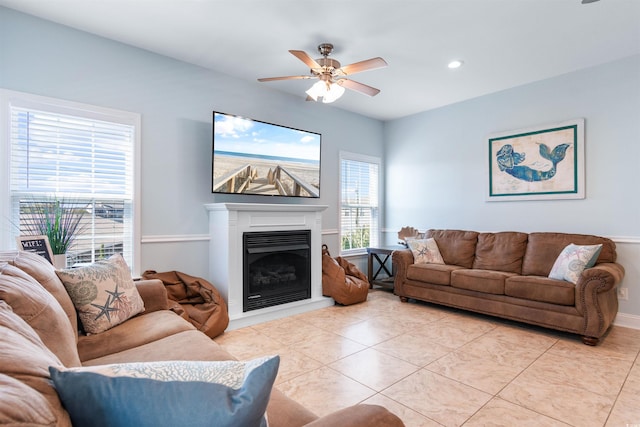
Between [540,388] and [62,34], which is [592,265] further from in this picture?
[62,34]

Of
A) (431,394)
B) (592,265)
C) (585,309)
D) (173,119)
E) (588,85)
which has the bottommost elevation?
(431,394)

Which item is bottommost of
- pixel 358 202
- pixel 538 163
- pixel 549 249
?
pixel 549 249

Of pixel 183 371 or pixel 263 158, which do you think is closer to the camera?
pixel 183 371

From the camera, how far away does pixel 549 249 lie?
355 centimetres

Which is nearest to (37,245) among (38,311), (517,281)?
(38,311)

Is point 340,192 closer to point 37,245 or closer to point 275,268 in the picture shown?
point 275,268

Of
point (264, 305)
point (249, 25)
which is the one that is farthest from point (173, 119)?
point (264, 305)

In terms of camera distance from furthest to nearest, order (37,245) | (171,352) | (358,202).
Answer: (358,202) < (37,245) < (171,352)

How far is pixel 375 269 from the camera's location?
542cm

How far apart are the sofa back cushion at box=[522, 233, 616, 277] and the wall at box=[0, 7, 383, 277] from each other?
120 inches

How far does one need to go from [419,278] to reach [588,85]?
9.43 ft

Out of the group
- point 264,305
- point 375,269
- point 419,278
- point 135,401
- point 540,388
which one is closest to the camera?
point 135,401

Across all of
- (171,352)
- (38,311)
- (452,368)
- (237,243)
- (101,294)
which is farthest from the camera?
(237,243)

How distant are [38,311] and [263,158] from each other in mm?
2873
